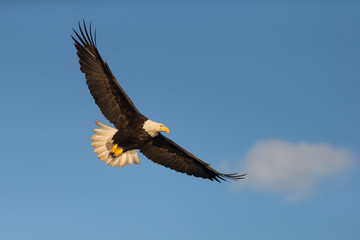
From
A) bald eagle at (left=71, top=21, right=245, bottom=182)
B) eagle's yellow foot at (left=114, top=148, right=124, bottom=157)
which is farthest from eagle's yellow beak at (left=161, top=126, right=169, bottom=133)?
eagle's yellow foot at (left=114, top=148, right=124, bottom=157)

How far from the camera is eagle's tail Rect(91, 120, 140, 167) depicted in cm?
1034

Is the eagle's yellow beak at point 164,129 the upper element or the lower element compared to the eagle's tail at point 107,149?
upper

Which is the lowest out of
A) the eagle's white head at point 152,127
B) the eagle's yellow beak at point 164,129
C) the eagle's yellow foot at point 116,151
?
the eagle's yellow foot at point 116,151

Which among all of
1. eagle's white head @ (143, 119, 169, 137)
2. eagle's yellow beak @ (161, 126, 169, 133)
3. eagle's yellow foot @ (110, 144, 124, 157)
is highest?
eagle's yellow beak @ (161, 126, 169, 133)

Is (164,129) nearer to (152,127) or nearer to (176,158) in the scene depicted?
(152,127)

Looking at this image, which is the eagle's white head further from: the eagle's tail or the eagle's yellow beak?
the eagle's tail

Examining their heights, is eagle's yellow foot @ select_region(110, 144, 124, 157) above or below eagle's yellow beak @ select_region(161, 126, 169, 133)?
below

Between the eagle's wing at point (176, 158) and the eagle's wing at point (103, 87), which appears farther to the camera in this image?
the eagle's wing at point (176, 158)

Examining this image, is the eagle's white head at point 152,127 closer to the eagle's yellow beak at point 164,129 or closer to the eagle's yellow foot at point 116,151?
the eagle's yellow beak at point 164,129

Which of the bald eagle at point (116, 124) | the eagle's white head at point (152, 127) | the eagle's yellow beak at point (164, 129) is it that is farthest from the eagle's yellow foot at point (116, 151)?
the eagle's yellow beak at point (164, 129)

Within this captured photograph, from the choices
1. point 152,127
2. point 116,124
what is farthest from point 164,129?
point 116,124

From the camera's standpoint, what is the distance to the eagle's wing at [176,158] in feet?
Answer: 36.0

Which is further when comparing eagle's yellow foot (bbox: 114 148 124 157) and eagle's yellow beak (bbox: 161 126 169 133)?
eagle's yellow foot (bbox: 114 148 124 157)

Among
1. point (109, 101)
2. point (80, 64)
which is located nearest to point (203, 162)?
point (109, 101)
